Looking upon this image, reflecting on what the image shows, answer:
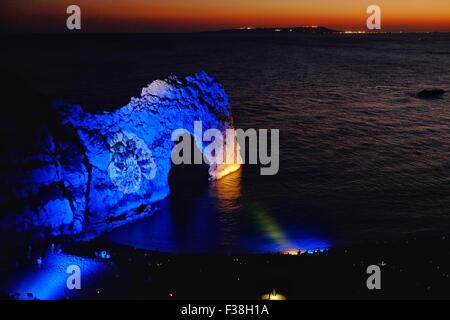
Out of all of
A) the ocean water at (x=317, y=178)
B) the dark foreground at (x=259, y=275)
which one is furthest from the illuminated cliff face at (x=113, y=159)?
the dark foreground at (x=259, y=275)

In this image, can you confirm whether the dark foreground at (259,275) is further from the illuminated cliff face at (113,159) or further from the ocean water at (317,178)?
the ocean water at (317,178)

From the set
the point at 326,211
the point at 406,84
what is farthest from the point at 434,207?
the point at 406,84

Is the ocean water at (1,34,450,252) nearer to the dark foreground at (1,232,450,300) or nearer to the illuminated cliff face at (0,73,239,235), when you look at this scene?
the illuminated cliff face at (0,73,239,235)

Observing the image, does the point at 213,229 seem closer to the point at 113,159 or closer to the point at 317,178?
the point at 113,159

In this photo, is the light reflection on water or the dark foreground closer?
the dark foreground

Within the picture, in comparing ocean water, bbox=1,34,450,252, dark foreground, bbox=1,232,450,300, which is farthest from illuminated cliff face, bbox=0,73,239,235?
dark foreground, bbox=1,232,450,300

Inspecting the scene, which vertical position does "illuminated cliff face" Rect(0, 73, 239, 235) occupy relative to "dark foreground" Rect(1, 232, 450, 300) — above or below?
above

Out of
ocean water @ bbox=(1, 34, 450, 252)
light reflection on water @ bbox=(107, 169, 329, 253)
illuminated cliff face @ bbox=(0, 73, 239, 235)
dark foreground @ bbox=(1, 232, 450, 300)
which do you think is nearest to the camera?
dark foreground @ bbox=(1, 232, 450, 300)

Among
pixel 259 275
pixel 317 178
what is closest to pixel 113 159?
pixel 259 275
